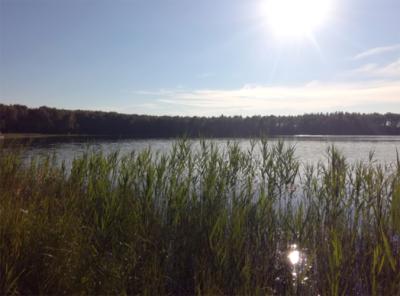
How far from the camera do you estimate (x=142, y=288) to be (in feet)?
12.2

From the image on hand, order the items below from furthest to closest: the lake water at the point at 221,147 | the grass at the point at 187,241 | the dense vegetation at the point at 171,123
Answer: the dense vegetation at the point at 171,123, the lake water at the point at 221,147, the grass at the point at 187,241

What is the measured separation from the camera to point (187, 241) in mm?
4500

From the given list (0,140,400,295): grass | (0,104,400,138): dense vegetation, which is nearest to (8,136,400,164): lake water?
(0,140,400,295): grass

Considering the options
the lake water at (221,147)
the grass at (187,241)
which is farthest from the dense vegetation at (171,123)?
the grass at (187,241)

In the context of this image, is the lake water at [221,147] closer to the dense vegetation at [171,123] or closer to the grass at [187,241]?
the grass at [187,241]

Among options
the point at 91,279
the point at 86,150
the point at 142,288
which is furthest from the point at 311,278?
the point at 86,150

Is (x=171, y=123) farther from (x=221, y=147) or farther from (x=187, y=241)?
(x=187, y=241)

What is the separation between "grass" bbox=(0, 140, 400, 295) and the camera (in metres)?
3.58

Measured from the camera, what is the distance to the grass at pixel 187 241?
358cm

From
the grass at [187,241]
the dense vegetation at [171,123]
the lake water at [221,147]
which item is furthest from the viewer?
the dense vegetation at [171,123]

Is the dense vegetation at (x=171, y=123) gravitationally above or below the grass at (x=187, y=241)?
above

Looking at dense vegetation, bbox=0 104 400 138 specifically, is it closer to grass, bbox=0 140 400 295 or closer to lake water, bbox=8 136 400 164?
lake water, bbox=8 136 400 164

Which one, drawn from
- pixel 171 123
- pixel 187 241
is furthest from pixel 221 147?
pixel 171 123

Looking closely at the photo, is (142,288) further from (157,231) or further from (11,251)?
(11,251)
